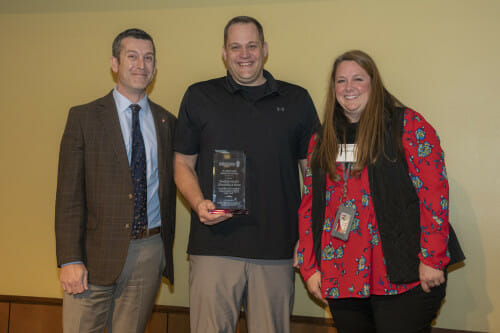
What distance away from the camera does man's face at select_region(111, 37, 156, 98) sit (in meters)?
2.28

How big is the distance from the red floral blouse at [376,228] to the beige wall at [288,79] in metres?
0.99

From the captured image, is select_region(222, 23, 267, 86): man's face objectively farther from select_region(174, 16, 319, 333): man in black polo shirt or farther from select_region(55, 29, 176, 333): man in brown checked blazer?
select_region(55, 29, 176, 333): man in brown checked blazer

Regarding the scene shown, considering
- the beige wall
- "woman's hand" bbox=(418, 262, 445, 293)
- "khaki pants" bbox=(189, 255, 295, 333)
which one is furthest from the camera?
the beige wall

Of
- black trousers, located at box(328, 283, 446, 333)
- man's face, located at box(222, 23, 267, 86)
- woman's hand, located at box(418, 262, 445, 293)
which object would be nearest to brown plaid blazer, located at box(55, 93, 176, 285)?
man's face, located at box(222, 23, 267, 86)

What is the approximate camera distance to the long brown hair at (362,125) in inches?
76.8

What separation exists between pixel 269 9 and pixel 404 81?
3.52ft

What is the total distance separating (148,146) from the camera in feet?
7.55

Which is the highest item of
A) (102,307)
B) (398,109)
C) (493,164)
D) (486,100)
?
(486,100)

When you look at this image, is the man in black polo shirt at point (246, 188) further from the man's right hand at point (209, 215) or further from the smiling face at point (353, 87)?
the smiling face at point (353, 87)

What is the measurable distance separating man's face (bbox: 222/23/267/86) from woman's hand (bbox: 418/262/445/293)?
1326mm

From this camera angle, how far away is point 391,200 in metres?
1.89

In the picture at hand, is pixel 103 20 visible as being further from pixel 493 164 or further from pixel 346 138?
pixel 493 164

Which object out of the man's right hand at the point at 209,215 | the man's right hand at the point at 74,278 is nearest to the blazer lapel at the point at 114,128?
the man's right hand at the point at 209,215

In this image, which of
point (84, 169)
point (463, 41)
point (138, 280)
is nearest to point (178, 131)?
point (84, 169)
